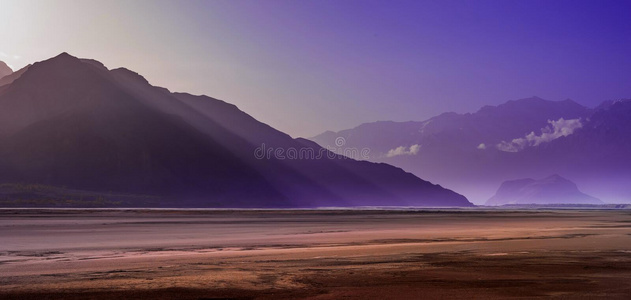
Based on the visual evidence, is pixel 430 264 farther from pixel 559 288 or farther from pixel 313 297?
pixel 313 297

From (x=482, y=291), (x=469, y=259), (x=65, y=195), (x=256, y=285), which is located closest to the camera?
(x=482, y=291)

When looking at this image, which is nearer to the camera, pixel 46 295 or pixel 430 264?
pixel 46 295

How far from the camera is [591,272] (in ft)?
66.9

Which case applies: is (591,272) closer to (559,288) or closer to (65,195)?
(559,288)

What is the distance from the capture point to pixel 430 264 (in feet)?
75.0

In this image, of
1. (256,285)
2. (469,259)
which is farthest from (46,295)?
(469,259)

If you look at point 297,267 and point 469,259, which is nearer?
point 297,267

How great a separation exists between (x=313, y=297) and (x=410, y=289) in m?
2.94

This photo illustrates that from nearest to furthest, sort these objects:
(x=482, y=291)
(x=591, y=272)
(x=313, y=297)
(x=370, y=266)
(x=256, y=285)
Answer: (x=313, y=297), (x=482, y=291), (x=256, y=285), (x=591, y=272), (x=370, y=266)

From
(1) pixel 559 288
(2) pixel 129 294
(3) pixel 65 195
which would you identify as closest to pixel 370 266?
(1) pixel 559 288

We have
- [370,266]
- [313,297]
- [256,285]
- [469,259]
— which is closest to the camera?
[313,297]

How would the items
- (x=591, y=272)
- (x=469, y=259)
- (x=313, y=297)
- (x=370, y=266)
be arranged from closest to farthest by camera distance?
(x=313, y=297) → (x=591, y=272) → (x=370, y=266) → (x=469, y=259)

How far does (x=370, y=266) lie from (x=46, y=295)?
10801mm

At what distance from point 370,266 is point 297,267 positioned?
8.50 ft
